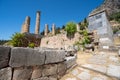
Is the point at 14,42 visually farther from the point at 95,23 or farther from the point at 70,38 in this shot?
the point at 95,23

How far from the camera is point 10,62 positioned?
5.21 ft

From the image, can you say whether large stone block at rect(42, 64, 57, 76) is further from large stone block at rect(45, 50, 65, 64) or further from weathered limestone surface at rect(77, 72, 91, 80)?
weathered limestone surface at rect(77, 72, 91, 80)

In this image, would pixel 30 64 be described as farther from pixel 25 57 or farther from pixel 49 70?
pixel 49 70

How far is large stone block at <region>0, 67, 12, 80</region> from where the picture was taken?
4.95 feet

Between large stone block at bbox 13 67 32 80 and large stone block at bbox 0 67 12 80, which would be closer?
large stone block at bbox 0 67 12 80

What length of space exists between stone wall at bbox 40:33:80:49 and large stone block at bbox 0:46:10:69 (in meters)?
12.1

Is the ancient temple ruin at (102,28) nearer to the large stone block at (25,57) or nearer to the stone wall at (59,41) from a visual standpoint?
the stone wall at (59,41)

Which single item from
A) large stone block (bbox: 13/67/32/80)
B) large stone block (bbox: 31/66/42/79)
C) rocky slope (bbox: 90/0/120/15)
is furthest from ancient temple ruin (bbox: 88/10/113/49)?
rocky slope (bbox: 90/0/120/15)

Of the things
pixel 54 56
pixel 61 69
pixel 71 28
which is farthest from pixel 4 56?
pixel 71 28

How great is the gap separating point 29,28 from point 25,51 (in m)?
20.5

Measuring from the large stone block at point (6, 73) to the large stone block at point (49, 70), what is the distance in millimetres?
753

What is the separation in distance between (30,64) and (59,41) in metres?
14.5

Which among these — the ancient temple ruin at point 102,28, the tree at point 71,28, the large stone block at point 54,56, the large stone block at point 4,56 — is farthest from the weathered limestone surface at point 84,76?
the tree at point 71,28

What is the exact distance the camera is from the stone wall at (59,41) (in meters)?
14.1
